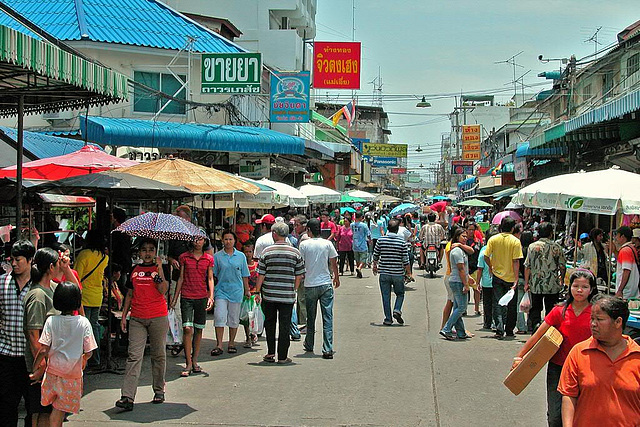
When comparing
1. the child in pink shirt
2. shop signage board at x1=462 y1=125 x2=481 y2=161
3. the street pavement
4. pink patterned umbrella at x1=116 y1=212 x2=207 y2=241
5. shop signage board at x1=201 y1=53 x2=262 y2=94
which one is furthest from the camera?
shop signage board at x1=462 y1=125 x2=481 y2=161

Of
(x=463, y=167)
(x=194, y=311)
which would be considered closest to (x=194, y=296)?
(x=194, y=311)

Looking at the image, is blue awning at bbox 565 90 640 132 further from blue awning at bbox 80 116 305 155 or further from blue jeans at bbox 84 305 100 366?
blue jeans at bbox 84 305 100 366

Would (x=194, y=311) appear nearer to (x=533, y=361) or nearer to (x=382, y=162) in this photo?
(x=533, y=361)

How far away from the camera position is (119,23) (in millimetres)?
20797

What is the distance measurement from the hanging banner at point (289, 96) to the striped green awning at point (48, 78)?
1283 cm

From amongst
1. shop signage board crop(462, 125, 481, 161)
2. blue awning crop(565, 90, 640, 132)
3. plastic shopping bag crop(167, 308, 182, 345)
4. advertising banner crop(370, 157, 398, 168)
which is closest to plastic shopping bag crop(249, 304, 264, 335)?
plastic shopping bag crop(167, 308, 182, 345)

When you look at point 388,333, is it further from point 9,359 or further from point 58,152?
point 58,152

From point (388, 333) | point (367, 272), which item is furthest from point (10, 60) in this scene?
point (367, 272)

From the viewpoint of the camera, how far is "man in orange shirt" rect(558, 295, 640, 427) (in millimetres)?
4574

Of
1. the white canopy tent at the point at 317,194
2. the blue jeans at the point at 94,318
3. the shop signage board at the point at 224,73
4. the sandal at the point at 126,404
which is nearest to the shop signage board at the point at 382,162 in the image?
the white canopy tent at the point at 317,194

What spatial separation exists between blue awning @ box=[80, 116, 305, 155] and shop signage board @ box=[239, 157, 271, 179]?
148cm

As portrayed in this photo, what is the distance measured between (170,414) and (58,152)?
10107 millimetres

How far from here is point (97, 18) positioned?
20844 millimetres

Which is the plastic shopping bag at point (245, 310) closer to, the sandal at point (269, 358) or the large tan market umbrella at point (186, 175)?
the sandal at point (269, 358)
